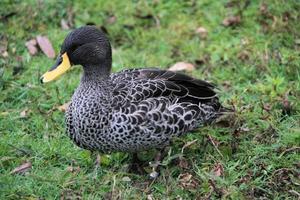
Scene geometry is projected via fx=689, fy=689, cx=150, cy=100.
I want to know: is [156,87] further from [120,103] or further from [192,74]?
[192,74]

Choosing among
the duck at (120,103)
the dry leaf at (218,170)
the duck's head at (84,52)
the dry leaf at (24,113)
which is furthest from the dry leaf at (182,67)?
the dry leaf at (218,170)

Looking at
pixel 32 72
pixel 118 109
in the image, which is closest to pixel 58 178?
pixel 118 109

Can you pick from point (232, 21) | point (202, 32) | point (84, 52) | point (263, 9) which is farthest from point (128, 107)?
point (263, 9)

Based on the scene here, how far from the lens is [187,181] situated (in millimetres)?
4500

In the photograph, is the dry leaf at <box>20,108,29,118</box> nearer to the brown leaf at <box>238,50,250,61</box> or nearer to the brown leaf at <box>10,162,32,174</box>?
the brown leaf at <box>10,162,32,174</box>

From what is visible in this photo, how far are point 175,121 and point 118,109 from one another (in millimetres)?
405

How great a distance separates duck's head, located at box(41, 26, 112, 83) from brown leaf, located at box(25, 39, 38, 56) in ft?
5.89

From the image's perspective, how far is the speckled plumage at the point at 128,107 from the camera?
15.0 feet

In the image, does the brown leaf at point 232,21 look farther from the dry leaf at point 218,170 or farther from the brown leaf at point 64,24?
the dry leaf at point 218,170

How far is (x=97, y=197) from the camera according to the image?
436 cm

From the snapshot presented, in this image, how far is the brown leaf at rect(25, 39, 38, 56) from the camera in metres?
6.50

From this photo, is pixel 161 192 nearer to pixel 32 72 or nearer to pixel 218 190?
pixel 218 190

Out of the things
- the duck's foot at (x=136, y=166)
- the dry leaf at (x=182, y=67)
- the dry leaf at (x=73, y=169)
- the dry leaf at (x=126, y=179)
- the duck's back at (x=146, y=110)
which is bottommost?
the duck's foot at (x=136, y=166)

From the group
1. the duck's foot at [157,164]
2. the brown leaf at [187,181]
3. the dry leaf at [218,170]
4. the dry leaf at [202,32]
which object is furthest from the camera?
the dry leaf at [202,32]
